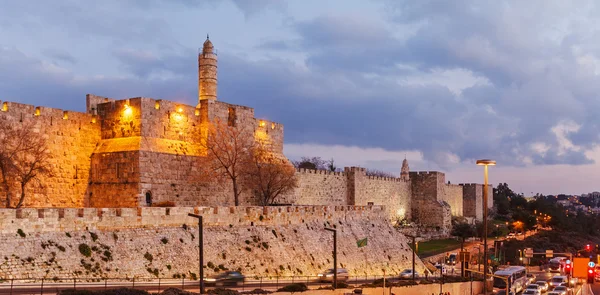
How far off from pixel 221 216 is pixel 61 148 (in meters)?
10.2

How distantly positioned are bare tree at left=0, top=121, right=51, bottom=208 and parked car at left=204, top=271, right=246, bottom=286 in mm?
11410

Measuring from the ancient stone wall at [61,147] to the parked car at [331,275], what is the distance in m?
14.0

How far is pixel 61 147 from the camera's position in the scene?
35281mm

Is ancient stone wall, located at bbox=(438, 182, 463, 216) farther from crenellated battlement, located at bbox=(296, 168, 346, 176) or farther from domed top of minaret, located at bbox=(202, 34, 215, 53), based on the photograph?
domed top of minaret, located at bbox=(202, 34, 215, 53)

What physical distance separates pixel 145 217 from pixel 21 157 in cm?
933

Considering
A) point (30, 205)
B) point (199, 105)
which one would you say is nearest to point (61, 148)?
point (30, 205)

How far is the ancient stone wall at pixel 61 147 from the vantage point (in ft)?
110

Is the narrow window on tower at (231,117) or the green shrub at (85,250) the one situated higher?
the narrow window on tower at (231,117)

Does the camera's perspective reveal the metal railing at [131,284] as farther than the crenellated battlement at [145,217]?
No

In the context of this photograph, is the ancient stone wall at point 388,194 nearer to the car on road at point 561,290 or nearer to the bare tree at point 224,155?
the bare tree at point 224,155

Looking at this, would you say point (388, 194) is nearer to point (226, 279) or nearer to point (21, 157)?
point (21, 157)

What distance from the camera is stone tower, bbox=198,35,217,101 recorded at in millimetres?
44812

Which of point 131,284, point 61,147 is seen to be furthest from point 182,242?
point 61,147

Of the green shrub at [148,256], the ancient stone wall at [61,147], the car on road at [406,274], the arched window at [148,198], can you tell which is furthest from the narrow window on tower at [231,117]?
the green shrub at [148,256]
